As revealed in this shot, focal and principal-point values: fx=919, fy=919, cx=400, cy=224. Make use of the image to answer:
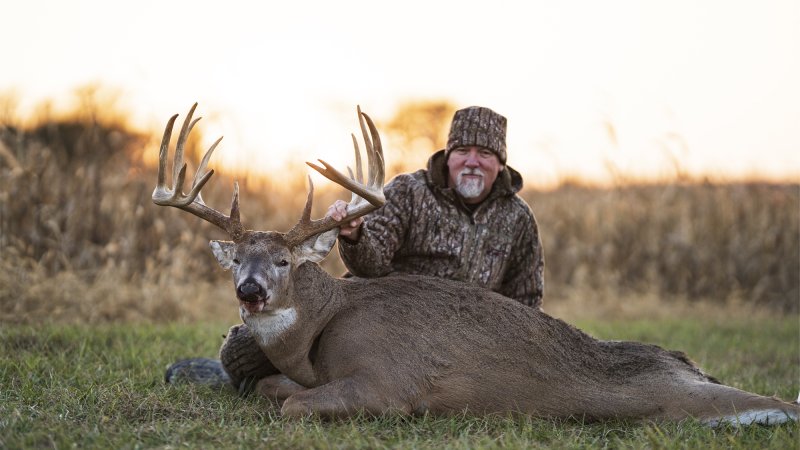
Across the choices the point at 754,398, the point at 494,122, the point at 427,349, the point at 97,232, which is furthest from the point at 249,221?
the point at 754,398

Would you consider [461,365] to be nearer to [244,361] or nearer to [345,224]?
[345,224]

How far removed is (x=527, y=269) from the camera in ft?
22.5

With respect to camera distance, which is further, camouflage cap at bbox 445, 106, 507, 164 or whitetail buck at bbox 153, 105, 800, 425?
camouflage cap at bbox 445, 106, 507, 164

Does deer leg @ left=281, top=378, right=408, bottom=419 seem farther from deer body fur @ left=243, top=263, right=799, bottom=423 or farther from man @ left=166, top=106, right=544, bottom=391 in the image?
man @ left=166, top=106, right=544, bottom=391

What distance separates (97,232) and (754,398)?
7.90 meters

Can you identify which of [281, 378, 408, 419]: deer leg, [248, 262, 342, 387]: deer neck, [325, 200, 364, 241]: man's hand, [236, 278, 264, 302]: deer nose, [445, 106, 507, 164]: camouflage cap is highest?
[445, 106, 507, 164]: camouflage cap

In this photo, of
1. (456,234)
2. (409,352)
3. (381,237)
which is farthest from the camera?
(456,234)

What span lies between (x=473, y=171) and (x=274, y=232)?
6.28 feet

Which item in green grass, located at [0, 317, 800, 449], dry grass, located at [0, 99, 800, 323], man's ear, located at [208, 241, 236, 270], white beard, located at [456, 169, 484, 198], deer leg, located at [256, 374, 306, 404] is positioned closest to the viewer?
green grass, located at [0, 317, 800, 449]

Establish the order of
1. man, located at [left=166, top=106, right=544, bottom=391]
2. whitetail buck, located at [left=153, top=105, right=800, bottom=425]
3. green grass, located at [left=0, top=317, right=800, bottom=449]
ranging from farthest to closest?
man, located at [left=166, top=106, right=544, bottom=391] → whitetail buck, located at [left=153, top=105, right=800, bottom=425] → green grass, located at [left=0, top=317, right=800, bottom=449]

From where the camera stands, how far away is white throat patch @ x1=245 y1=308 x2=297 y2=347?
16.9ft

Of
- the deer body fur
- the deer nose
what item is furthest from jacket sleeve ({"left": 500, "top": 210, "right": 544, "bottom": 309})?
the deer nose

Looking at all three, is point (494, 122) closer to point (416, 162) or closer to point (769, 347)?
point (769, 347)

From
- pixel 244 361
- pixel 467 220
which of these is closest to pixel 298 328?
Answer: pixel 244 361
